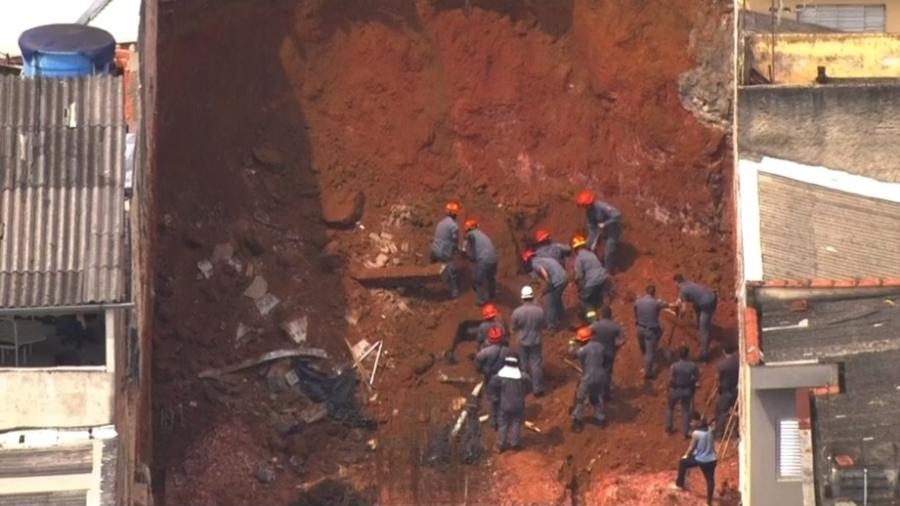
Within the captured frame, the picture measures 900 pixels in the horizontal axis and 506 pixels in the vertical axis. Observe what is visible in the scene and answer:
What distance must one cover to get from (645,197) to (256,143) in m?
5.63

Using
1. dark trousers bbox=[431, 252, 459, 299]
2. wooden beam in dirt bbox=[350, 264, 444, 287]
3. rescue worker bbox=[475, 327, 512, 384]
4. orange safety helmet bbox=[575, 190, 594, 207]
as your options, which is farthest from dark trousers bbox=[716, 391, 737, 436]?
wooden beam in dirt bbox=[350, 264, 444, 287]

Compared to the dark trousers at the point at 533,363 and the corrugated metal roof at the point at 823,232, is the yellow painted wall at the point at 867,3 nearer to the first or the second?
the corrugated metal roof at the point at 823,232

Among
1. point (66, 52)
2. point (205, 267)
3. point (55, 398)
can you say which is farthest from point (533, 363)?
point (55, 398)

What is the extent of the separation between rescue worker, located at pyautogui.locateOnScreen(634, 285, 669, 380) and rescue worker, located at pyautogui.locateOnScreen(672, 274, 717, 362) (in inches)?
13.9

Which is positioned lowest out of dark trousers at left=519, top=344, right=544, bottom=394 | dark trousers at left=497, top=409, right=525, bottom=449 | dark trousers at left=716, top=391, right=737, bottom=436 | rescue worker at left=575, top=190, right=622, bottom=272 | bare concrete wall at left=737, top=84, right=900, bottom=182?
dark trousers at left=497, top=409, right=525, bottom=449

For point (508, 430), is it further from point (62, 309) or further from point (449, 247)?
point (62, 309)

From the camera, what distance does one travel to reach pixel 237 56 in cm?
4238

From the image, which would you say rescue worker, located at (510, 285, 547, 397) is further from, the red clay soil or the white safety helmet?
the red clay soil

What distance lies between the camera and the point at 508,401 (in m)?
38.0

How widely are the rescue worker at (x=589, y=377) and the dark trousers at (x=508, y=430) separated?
81cm

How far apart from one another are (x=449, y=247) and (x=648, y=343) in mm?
3074

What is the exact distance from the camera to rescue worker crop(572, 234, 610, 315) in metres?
39.8

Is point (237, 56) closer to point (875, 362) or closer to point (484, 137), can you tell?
point (484, 137)

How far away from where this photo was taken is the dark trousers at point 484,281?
40062 mm
